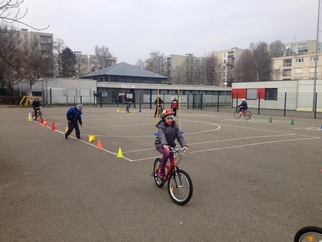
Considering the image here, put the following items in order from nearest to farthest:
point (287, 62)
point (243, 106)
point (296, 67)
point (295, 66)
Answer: point (243, 106), point (296, 67), point (295, 66), point (287, 62)

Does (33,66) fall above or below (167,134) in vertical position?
above

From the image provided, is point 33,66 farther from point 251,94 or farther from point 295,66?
point 295,66

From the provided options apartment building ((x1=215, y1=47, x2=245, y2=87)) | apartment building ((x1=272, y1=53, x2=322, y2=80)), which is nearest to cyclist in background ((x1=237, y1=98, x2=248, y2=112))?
apartment building ((x1=272, y1=53, x2=322, y2=80))

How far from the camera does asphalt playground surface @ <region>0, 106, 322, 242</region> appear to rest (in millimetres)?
4055

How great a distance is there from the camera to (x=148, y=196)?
17.9 feet

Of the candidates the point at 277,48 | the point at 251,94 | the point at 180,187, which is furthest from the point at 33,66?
the point at 277,48

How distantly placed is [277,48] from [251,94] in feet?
209

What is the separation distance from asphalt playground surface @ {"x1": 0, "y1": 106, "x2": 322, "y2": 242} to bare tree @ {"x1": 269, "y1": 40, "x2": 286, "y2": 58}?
311 ft

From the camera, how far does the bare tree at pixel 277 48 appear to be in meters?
96.5

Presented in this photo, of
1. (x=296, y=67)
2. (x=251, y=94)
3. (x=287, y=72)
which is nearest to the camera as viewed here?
(x=251, y=94)

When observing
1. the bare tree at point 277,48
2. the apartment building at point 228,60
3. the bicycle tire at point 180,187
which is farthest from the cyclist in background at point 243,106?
the apartment building at point 228,60

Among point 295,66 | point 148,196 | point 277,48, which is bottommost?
point 148,196

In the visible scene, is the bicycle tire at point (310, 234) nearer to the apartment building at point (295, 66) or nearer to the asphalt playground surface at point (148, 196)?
the asphalt playground surface at point (148, 196)

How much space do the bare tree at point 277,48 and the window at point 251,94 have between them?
60.2 meters
